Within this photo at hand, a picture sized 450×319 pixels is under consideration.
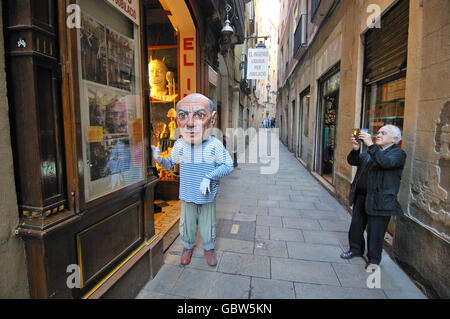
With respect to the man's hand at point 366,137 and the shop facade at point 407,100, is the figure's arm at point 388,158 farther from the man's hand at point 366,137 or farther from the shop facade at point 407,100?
the shop facade at point 407,100

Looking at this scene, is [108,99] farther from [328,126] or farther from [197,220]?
[328,126]

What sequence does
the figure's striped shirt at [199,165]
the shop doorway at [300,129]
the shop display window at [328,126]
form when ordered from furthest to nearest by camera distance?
the shop doorway at [300,129]
the shop display window at [328,126]
the figure's striped shirt at [199,165]

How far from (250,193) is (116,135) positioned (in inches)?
181

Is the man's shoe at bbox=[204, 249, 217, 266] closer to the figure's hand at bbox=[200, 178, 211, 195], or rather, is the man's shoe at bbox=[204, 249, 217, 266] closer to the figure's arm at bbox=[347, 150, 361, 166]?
the figure's hand at bbox=[200, 178, 211, 195]

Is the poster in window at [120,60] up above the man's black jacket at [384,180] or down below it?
above

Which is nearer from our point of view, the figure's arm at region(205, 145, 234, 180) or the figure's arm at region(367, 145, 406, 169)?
the figure's arm at region(367, 145, 406, 169)

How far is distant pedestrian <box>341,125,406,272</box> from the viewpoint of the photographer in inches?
102

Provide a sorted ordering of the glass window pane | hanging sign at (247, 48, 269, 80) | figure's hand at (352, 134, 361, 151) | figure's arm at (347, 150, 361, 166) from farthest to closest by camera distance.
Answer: hanging sign at (247, 48, 269, 80) < the glass window pane < figure's arm at (347, 150, 361, 166) < figure's hand at (352, 134, 361, 151)

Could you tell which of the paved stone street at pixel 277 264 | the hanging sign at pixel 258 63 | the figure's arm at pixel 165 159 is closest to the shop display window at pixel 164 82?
the paved stone street at pixel 277 264

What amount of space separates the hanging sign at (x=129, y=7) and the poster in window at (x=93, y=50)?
31 cm

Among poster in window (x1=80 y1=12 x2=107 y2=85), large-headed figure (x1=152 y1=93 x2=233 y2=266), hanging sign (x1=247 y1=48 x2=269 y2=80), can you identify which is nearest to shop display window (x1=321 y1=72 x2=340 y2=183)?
hanging sign (x1=247 y1=48 x2=269 y2=80)

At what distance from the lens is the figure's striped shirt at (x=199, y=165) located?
278cm

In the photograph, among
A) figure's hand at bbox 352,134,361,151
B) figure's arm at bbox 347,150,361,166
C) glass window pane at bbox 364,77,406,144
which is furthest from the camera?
glass window pane at bbox 364,77,406,144

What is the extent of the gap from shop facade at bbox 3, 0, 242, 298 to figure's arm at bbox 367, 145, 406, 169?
2.42m
